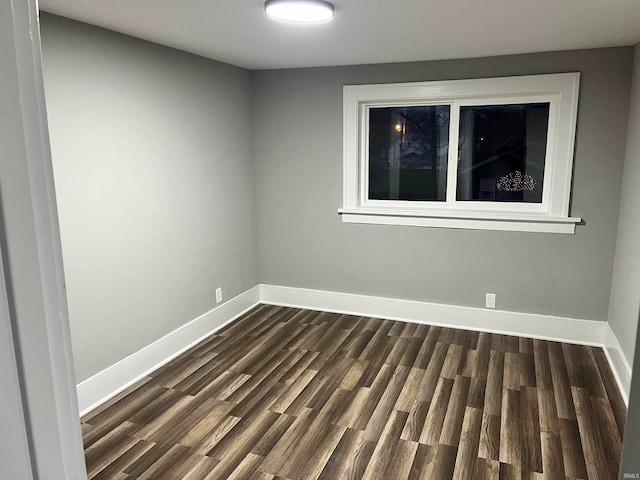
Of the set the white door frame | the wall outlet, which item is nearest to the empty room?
the wall outlet

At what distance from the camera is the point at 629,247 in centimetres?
310

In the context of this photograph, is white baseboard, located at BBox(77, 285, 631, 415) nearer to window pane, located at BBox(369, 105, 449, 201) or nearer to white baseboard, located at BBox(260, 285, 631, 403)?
white baseboard, located at BBox(260, 285, 631, 403)

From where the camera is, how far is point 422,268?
408 centimetres

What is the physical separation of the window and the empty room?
0.7 inches

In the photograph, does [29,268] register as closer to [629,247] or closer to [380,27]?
[380,27]

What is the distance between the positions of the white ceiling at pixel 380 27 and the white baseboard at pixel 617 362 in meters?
1.98

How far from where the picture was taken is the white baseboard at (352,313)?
9.84 feet

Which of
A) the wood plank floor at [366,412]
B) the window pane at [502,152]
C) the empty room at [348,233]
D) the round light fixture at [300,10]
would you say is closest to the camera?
the round light fixture at [300,10]

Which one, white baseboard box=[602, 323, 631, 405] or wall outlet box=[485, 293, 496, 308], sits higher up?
wall outlet box=[485, 293, 496, 308]

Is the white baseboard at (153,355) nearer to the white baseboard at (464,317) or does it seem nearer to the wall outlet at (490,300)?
the white baseboard at (464,317)

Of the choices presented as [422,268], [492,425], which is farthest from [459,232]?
[492,425]

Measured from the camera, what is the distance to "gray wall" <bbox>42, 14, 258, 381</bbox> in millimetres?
2639

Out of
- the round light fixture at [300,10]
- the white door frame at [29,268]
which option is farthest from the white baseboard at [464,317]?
the white door frame at [29,268]

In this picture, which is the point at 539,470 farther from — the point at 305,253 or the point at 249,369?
the point at 305,253
